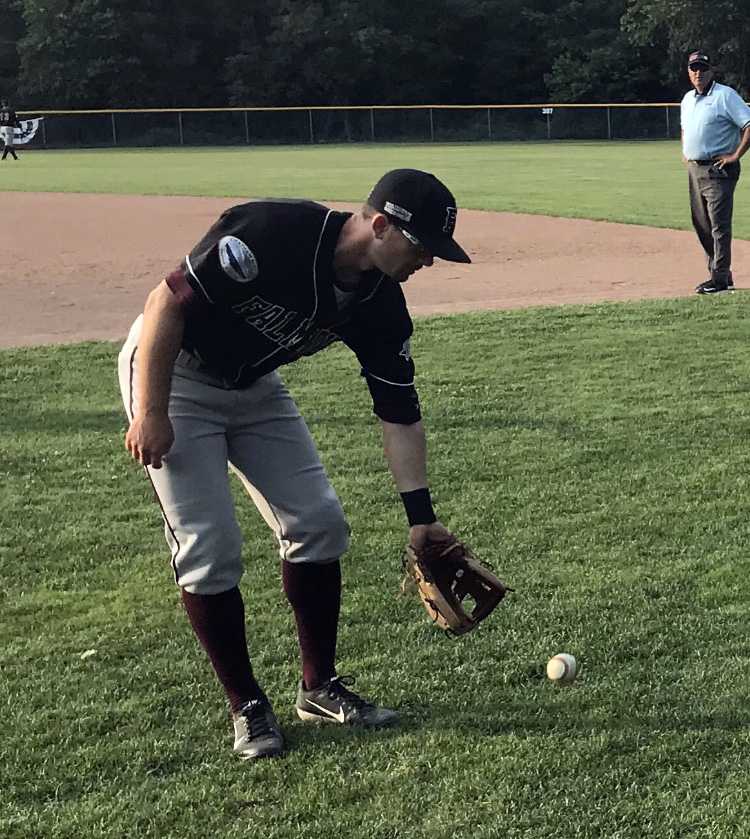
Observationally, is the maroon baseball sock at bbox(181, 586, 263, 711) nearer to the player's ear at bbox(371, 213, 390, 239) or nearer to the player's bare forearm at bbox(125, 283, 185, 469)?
the player's bare forearm at bbox(125, 283, 185, 469)

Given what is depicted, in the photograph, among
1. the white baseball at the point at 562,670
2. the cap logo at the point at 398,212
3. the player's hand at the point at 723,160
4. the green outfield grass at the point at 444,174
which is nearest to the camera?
the cap logo at the point at 398,212

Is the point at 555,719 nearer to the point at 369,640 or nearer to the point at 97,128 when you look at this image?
the point at 369,640

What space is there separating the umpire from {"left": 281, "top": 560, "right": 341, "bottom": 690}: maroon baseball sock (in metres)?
7.64

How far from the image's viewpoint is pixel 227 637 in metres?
3.21

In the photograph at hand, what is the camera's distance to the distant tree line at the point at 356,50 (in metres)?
53.5

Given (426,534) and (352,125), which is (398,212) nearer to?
(426,534)

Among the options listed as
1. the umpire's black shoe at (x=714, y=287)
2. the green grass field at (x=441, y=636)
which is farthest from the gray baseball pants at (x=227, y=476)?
the umpire's black shoe at (x=714, y=287)

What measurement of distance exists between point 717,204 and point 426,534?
25.6 feet

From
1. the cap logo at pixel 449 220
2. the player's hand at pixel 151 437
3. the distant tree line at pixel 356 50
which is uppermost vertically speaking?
the distant tree line at pixel 356 50

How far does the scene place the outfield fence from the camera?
4444 cm

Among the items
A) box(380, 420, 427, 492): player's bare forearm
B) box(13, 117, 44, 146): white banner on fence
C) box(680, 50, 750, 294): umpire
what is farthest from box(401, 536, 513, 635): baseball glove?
box(13, 117, 44, 146): white banner on fence

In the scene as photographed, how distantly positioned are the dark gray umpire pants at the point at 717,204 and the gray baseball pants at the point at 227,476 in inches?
302

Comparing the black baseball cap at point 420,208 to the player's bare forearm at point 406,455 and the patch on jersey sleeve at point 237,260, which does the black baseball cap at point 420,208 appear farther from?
the player's bare forearm at point 406,455

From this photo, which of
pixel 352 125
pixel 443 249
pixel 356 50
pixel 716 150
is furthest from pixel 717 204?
pixel 356 50
